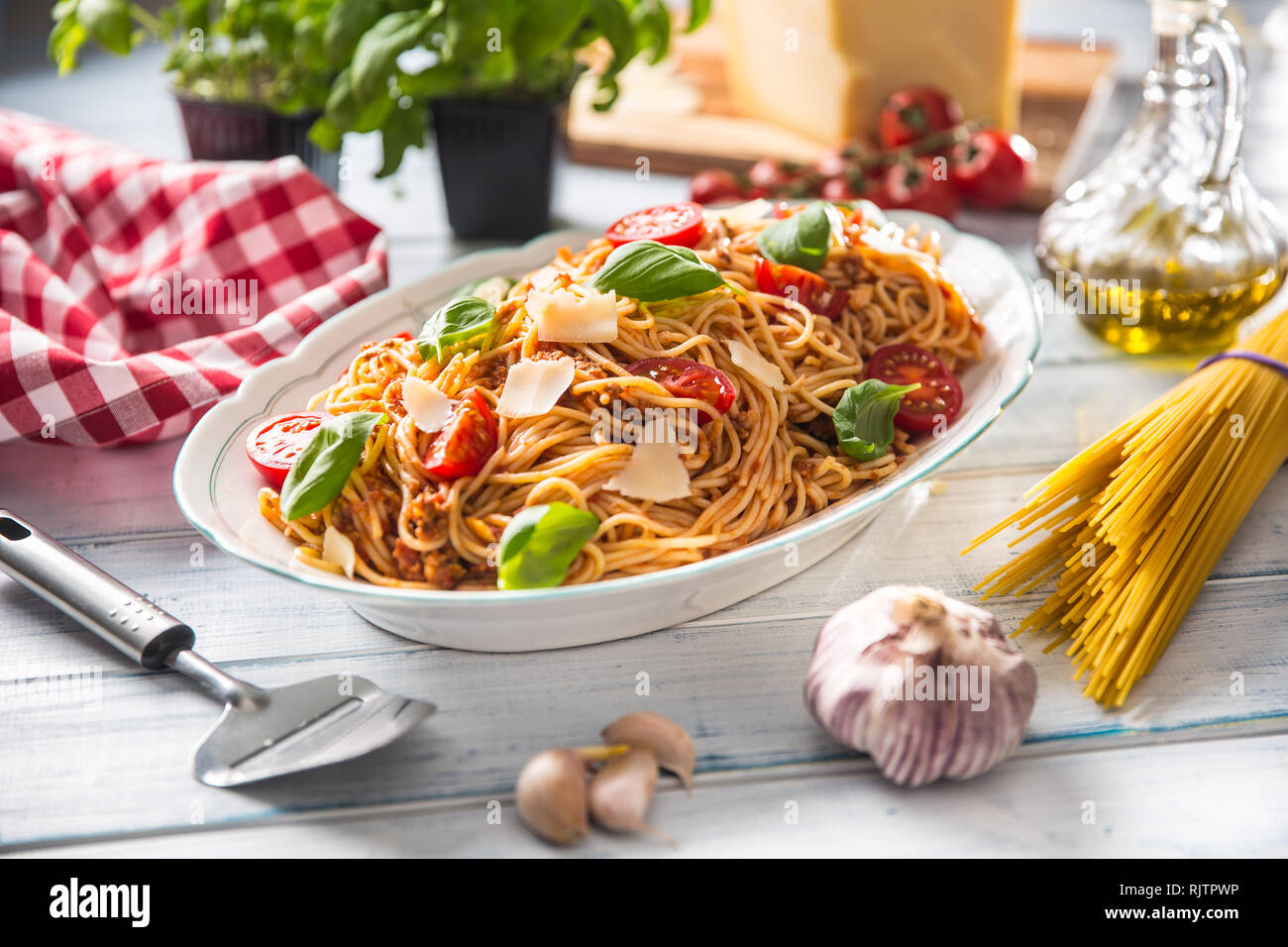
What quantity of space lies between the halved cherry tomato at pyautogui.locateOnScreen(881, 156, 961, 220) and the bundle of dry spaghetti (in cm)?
142

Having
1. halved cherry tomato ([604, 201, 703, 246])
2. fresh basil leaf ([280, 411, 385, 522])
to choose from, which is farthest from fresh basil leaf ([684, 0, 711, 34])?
fresh basil leaf ([280, 411, 385, 522])

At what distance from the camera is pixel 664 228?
2576 millimetres

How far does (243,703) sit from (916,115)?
2967 mm

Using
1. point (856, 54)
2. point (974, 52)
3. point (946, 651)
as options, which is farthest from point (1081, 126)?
point (946, 651)

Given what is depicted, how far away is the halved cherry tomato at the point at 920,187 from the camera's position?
144 inches

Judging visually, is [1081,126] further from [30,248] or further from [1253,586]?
[30,248]

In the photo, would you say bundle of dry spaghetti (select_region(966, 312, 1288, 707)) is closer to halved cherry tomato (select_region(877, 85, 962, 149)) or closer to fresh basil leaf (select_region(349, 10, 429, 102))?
halved cherry tomato (select_region(877, 85, 962, 149))

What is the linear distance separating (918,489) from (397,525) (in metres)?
1.18

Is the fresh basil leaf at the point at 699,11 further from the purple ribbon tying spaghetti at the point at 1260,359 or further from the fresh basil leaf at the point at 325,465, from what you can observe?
the fresh basil leaf at the point at 325,465

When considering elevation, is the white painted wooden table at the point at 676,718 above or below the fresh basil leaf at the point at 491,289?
below

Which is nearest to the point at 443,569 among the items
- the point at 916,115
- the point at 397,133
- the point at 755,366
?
the point at 755,366

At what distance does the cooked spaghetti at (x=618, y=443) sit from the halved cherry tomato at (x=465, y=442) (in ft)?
0.06

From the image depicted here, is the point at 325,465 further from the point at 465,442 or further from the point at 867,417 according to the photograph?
the point at 867,417

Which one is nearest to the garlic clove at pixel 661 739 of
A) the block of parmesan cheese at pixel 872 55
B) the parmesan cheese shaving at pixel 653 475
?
the parmesan cheese shaving at pixel 653 475
